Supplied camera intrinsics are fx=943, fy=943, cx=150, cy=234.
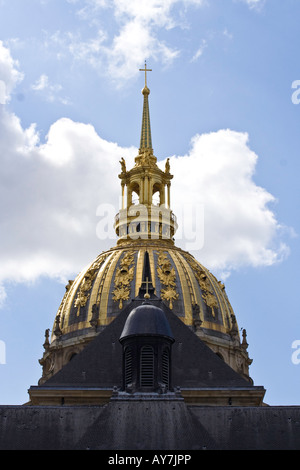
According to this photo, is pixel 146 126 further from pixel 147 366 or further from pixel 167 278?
pixel 147 366

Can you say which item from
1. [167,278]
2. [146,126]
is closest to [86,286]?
[167,278]

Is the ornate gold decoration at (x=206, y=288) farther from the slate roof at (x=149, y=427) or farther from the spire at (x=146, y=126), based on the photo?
the slate roof at (x=149, y=427)

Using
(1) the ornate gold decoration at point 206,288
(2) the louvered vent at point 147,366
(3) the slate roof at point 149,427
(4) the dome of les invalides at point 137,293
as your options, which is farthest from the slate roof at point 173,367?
(1) the ornate gold decoration at point 206,288

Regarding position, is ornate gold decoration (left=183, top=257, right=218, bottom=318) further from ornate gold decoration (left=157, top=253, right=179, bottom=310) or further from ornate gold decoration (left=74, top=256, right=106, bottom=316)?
ornate gold decoration (left=74, top=256, right=106, bottom=316)

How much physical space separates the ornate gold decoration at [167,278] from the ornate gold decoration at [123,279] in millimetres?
3168

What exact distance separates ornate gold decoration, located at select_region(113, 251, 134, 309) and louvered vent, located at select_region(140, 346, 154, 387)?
1733 inches

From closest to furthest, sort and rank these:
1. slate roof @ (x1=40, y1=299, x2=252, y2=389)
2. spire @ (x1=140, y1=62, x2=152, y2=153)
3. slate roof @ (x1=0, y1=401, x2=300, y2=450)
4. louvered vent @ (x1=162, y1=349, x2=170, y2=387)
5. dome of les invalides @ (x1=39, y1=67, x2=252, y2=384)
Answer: slate roof @ (x1=0, y1=401, x2=300, y2=450) < louvered vent @ (x1=162, y1=349, x2=170, y2=387) < slate roof @ (x1=40, y1=299, x2=252, y2=389) < dome of les invalides @ (x1=39, y1=67, x2=252, y2=384) < spire @ (x1=140, y1=62, x2=152, y2=153)

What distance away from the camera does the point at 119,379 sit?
62.4 meters

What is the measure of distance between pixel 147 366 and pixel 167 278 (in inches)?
1887

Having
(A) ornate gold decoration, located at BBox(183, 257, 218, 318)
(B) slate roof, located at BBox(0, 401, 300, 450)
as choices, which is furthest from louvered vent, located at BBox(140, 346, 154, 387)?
(A) ornate gold decoration, located at BBox(183, 257, 218, 318)

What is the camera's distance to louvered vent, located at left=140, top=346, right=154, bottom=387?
54.8 metres

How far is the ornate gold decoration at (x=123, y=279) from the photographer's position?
101m
